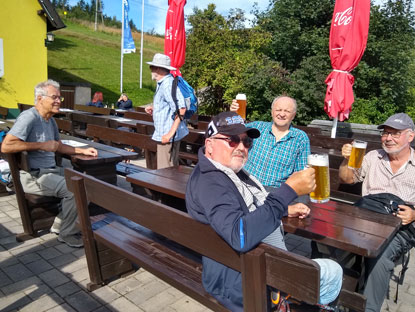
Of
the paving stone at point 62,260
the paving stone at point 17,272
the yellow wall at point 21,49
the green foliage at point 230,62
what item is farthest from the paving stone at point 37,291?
the yellow wall at point 21,49

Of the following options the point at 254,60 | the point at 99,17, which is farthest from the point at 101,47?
the point at 99,17

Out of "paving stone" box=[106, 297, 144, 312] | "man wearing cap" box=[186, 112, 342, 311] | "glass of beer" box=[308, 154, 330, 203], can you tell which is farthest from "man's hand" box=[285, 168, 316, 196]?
"paving stone" box=[106, 297, 144, 312]

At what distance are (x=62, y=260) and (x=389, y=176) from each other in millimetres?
3014

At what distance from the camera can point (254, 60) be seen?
40.0 feet

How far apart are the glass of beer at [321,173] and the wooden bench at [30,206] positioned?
282 centimetres

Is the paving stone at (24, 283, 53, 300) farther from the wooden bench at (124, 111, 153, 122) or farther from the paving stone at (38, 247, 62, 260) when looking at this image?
the wooden bench at (124, 111, 153, 122)

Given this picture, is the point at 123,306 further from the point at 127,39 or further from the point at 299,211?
the point at 127,39

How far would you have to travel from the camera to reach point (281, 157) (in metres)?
3.30

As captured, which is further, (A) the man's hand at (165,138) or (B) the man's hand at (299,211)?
(A) the man's hand at (165,138)

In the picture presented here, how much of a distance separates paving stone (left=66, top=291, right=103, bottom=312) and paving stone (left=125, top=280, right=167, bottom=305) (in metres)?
0.26

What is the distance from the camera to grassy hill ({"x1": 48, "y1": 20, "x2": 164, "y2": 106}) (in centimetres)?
2408

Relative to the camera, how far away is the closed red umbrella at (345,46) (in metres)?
5.91

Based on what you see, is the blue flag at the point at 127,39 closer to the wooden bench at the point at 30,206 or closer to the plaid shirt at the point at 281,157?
the wooden bench at the point at 30,206

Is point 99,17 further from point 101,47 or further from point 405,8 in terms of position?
point 405,8
